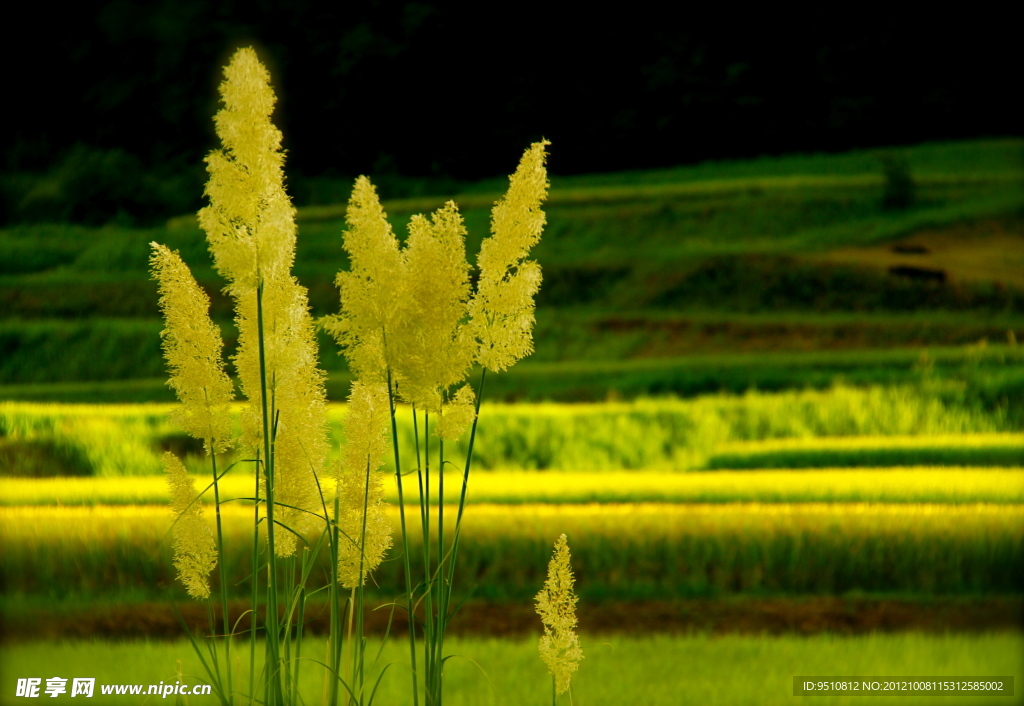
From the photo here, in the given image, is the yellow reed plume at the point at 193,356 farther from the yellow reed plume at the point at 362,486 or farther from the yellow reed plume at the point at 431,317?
the yellow reed plume at the point at 431,317

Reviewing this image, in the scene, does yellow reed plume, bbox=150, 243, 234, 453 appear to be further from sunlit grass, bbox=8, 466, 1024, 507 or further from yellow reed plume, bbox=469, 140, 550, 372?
sunlit grass, bbox=8, 466, 1024, 507

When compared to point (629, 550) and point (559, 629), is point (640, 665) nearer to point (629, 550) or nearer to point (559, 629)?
point (629, 550)

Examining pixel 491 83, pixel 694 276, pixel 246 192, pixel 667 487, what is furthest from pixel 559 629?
pixel 491 83

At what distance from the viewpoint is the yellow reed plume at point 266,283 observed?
1.57m

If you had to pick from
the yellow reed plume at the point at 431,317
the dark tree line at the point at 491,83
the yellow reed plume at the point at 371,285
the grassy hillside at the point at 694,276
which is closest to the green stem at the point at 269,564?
the yellow reed plume at the point at 371,285

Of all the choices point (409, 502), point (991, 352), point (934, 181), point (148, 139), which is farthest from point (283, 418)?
point (934, 181)

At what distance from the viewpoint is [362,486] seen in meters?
1.79

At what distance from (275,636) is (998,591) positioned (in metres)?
2.52

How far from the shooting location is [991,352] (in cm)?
359

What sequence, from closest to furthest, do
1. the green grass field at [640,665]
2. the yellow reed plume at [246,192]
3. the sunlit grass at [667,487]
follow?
the yellow reed plume at [246,192] < the green grass field at [640,665] < the sunlit grass at [667,487]

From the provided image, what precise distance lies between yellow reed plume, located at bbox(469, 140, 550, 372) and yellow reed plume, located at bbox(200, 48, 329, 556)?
1.11 ft

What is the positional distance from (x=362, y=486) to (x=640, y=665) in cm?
140

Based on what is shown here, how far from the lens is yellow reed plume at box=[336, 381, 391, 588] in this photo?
1.75 m

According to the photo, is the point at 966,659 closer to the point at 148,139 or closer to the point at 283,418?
the point at 283,418
